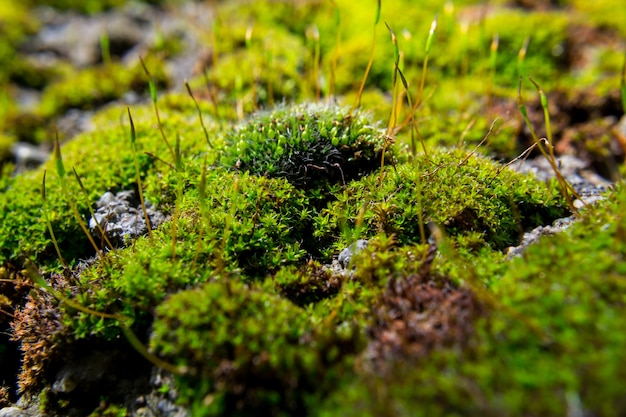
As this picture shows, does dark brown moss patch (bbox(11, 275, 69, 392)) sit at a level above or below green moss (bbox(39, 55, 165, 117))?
below

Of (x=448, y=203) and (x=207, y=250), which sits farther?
(x=448, y=203)

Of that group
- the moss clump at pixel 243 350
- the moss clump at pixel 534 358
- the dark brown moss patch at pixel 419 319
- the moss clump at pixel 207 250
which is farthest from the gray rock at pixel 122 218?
the moss clump at pixel 534 358

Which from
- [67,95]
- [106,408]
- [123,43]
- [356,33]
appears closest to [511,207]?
[106,408]

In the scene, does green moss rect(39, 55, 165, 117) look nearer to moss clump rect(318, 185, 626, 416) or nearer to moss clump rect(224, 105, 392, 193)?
moss clump rect(224, 105, 392, 193)

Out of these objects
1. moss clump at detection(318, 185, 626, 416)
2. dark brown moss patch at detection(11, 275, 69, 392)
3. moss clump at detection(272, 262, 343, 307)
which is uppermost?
moss clump at detection(318, 185, 626, 416)

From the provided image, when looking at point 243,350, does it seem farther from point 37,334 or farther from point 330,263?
point 37,334

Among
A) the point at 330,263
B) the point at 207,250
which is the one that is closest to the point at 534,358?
the point at 330,263

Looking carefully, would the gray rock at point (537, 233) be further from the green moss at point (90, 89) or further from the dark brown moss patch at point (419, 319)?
the green moss at point (90, 89)

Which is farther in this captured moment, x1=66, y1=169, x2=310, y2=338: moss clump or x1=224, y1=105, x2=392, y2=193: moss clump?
x1=224, y1=105, x2=392, y2=193: moss clump

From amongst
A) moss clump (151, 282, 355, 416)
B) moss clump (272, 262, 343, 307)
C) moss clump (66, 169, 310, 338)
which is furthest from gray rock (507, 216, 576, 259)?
moss clump (66, 169, 310, 338)
